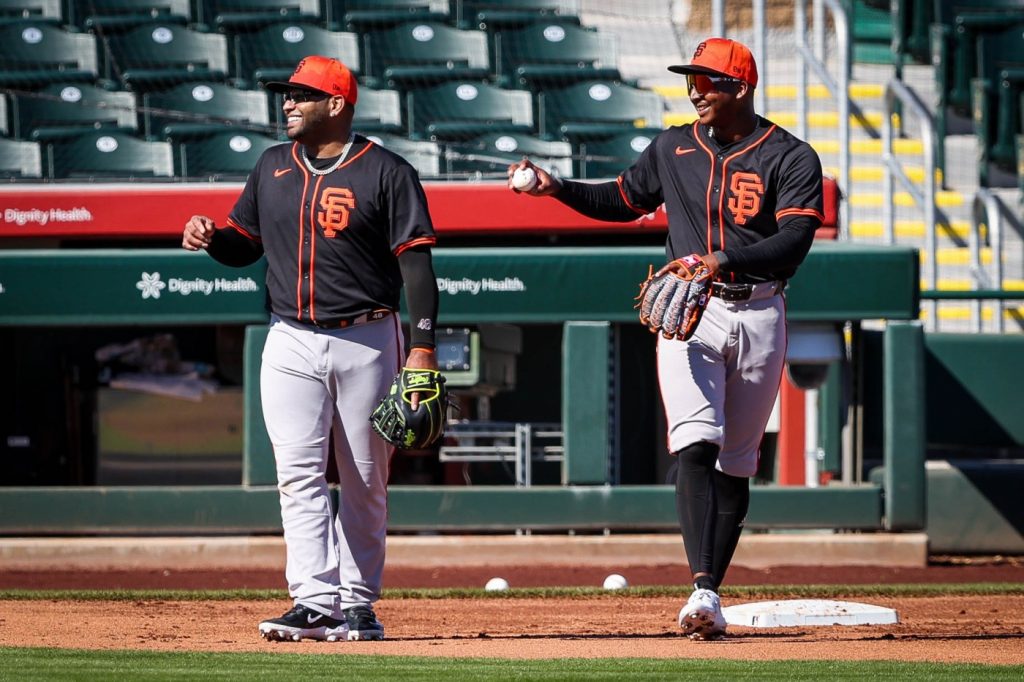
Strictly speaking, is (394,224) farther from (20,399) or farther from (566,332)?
(20,399)

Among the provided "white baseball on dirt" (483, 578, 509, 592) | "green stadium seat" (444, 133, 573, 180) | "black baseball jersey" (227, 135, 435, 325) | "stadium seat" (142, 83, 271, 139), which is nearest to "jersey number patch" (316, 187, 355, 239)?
"black baseball jersey" (227, 135, 435, 325)

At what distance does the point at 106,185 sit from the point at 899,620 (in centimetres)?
594

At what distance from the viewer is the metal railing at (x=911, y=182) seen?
11.5 meters

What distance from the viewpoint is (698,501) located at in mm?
4598

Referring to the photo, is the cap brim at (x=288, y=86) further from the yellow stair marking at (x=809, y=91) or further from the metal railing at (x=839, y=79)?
the yellow stair marking at (x=809, y=91)

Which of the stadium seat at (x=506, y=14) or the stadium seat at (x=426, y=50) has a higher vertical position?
the stadium seat at (x=506, y=14)

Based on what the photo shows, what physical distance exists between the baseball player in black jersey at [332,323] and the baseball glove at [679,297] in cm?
66

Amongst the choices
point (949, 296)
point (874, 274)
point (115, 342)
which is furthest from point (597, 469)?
point (115, 342)

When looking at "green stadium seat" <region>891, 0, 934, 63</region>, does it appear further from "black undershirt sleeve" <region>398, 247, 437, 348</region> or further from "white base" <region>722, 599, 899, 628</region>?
"black undershirt sleeve" <region>398, 247, 437, 348</region>

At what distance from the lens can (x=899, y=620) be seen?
5.44 meters

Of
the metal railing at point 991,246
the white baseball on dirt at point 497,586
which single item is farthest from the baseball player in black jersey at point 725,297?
the metal railing at point 991,246

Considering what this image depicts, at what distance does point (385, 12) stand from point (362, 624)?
30.1 feet

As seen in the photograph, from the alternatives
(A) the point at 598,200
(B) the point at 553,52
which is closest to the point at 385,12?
(B) the point at 553,52

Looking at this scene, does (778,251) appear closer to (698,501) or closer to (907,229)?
(698,501)
